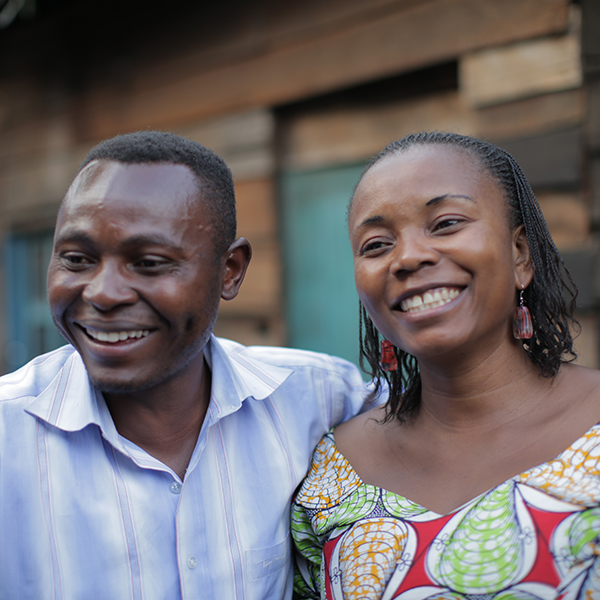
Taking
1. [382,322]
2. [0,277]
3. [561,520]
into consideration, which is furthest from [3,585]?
[0,277]

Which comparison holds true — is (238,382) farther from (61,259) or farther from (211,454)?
(61,259)

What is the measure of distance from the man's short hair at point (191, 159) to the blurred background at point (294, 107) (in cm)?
163

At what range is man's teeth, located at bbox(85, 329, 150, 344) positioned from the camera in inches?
61.5

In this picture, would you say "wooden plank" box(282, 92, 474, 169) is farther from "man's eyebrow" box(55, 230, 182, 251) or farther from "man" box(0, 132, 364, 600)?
"man's eyebrow" box(55, 230, 182, 251)

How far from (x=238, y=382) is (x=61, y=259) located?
0.65m

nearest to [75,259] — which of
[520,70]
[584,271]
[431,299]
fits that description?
[431,299]

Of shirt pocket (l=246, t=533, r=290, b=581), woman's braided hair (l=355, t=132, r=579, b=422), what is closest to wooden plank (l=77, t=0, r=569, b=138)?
woman's braided hair (l=355, t=132, r=579, b=422)

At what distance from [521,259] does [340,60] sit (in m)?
2.21

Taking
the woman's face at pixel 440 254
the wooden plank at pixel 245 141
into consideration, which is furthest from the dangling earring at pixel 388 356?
the wooden plank at pixel 245 141

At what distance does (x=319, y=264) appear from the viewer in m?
3.77

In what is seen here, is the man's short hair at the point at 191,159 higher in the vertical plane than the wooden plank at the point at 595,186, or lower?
lower

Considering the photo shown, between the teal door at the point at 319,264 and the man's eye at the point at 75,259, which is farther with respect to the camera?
the teal door at the point at 319,264

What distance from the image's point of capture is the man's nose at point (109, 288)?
1504mm

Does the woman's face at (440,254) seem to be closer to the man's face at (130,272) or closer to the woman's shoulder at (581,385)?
the woman's shoulder at (581,385)
